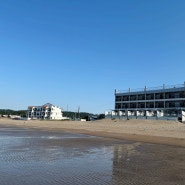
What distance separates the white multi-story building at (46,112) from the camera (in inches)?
6658

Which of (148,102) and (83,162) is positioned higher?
(148,102)

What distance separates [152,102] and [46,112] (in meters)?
90.3

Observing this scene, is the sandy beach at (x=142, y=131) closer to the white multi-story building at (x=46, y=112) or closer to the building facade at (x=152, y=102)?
the building facade at (x=152, y=102)

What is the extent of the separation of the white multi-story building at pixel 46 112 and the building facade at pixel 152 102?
6846 cm

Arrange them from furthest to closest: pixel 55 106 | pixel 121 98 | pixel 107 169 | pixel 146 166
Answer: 1. pixel 55 106
2. pixel 121 98
3. pixel 146 166
4. pixel 107 169

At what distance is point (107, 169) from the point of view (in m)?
14.5

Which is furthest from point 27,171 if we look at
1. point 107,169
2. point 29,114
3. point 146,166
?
point 29,114

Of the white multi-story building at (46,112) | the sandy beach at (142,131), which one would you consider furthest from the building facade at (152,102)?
the white multi-story building at (46,112)

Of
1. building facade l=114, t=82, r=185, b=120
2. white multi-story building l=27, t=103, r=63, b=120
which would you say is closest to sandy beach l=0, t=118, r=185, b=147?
building facade l=114, t=82, r=185, b=120

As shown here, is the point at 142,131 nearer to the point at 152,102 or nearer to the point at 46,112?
the point at 152,102

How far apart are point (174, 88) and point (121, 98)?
74.8 feet

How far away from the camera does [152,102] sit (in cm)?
9319

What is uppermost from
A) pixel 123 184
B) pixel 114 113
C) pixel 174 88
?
pixel 174 88

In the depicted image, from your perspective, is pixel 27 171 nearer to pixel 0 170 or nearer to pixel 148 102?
pixel 0 170
